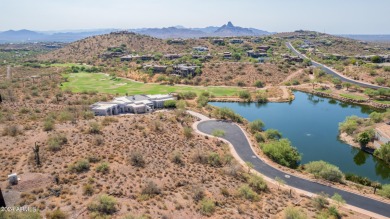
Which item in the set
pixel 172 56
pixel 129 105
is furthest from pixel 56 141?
pixel 172 56

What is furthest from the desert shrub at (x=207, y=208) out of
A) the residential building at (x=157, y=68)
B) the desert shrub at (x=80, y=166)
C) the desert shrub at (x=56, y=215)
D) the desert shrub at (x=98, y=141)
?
the residential building at (x=157, y=68)

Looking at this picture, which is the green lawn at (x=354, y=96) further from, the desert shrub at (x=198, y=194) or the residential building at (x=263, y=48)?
the residential building at (x=263, y=48)

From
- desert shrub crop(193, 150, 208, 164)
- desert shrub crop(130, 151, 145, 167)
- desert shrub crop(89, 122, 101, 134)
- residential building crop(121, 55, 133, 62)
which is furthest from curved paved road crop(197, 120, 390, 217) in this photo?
residential building crop(121, 55, 133, 62)

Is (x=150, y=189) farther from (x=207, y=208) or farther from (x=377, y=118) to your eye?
(x=377, y=118)

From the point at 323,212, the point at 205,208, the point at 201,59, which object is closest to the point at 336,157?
the point at 323,212

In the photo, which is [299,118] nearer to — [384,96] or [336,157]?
[336,157]

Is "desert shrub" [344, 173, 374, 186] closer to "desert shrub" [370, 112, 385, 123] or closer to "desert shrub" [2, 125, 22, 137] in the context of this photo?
"desert shrub" [370, 112, 385, 123]
